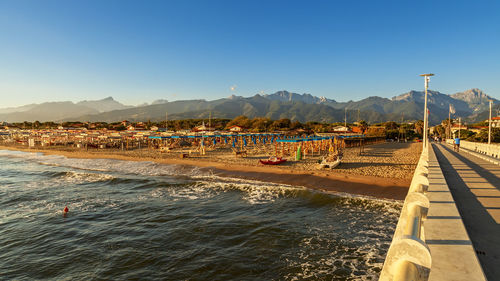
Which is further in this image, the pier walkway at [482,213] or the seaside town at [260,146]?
the seaside town at [260,146]

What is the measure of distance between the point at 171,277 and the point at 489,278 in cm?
782

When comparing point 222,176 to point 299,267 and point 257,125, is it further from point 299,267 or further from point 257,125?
point 257,125

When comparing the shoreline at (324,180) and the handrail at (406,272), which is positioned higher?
the handrail at (406,272)

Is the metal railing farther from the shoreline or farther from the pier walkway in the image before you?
the pier walkway

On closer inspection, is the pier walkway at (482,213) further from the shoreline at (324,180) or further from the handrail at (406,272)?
the shoreline at (324,180)

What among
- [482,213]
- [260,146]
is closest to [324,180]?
[482,213]

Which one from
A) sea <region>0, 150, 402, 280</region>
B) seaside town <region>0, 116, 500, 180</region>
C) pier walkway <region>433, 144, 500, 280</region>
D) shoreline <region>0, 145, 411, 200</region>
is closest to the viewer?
pier walkway <region>433, 144, 500, 280</region>

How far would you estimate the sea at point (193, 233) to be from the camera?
8148 millimetres

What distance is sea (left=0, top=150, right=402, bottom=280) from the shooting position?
8148 mm

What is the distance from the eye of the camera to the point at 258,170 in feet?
77.9

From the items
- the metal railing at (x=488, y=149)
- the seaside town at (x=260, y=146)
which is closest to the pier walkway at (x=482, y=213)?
the seaside town at (x=260, y=146)

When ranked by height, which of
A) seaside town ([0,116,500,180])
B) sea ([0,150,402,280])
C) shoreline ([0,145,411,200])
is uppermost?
seaside town ([0,116,500,180])

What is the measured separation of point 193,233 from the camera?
35.6 feet

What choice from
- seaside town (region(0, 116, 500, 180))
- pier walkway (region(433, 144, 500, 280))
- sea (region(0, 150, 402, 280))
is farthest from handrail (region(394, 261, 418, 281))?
seaside town (region(0, 116, 500, 180))
